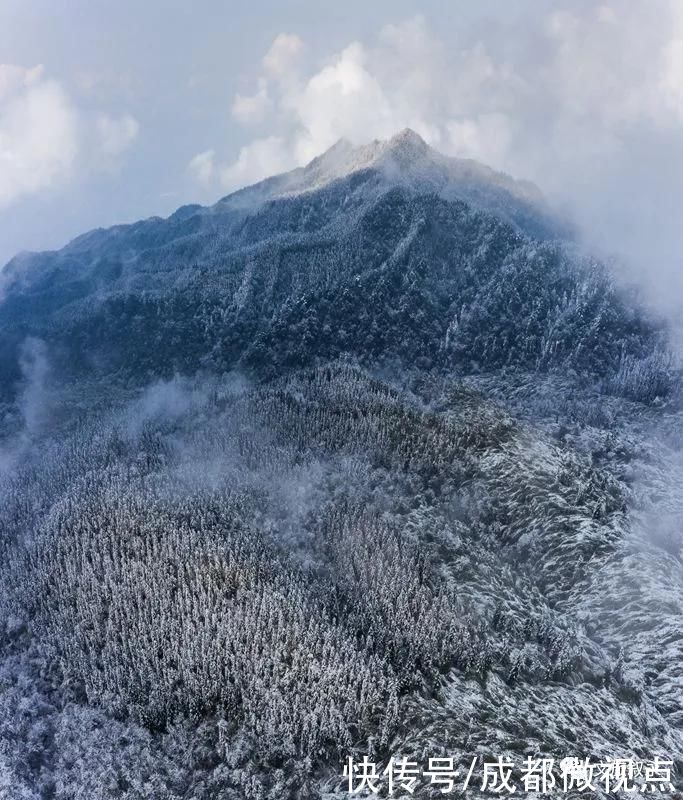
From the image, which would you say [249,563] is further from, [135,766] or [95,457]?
[95,457]

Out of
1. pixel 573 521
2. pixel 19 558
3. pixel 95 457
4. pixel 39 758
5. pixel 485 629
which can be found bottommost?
pixel 39 758

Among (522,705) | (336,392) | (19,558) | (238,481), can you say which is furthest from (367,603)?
(336,392)

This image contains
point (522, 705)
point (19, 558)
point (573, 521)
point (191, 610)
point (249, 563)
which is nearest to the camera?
point (522, 705)

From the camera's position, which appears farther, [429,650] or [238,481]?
[238,481]

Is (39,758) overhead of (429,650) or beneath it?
beneath

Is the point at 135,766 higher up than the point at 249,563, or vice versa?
the point at 249,563

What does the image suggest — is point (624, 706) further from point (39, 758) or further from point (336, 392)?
point (336, 392)

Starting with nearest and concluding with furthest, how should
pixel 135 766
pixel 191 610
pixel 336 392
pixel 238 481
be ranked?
pixel 135 766 < pixel 191 610 < pixel 238 481 < pixel 336 392

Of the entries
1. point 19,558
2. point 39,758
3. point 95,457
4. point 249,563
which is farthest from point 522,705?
point 95,457

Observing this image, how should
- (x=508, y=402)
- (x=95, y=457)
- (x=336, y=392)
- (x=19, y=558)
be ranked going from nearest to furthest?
(x=19, y=558) < (x=95, y=457) < (x=336, y=392) < (x=508, y=402)
